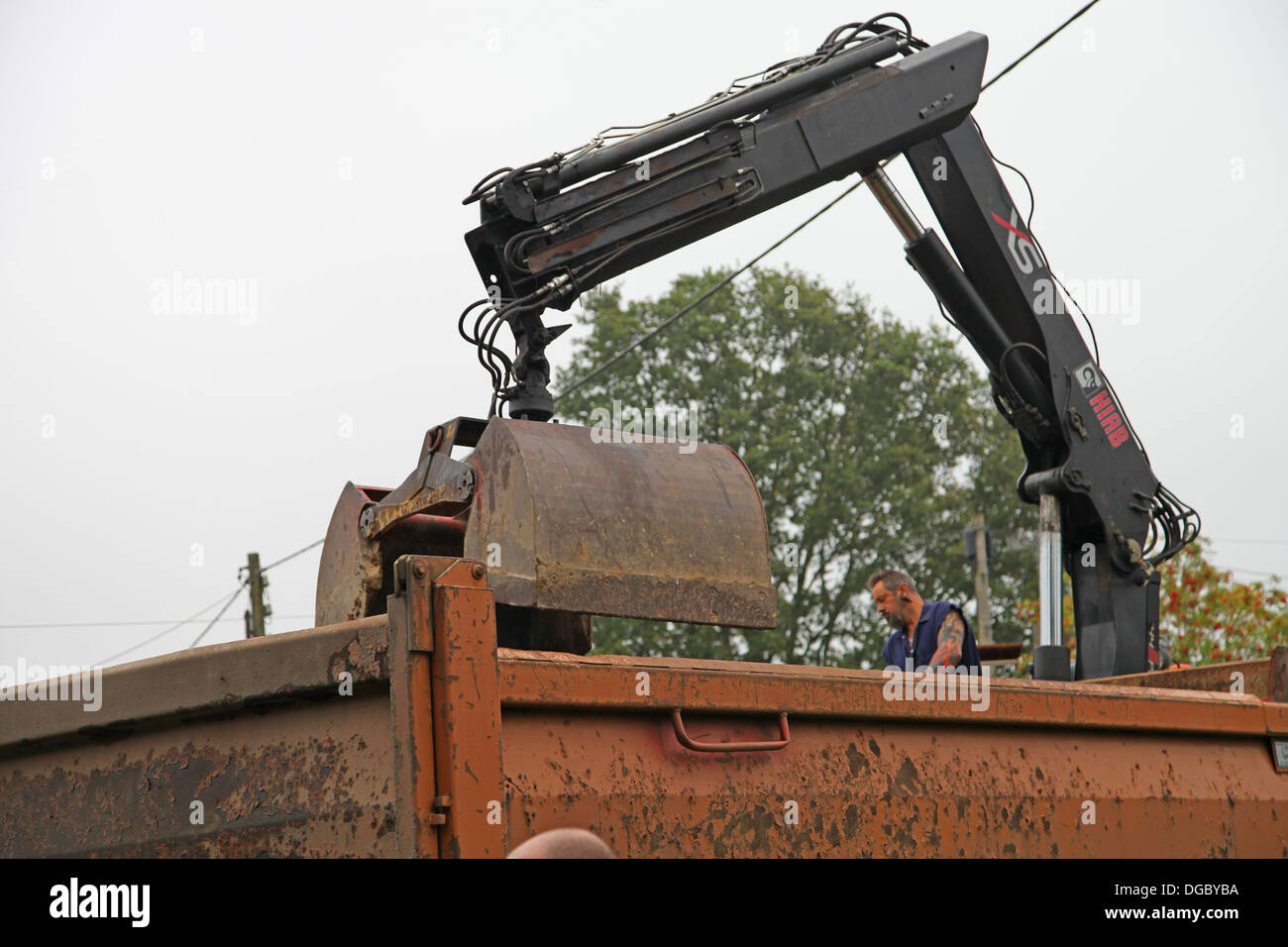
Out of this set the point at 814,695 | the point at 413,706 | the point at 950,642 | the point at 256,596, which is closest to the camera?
the point at 413,706

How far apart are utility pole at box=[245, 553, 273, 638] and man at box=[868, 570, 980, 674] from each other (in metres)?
17.1

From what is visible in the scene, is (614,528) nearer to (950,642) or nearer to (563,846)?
(563,846)

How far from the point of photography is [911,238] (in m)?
6.00

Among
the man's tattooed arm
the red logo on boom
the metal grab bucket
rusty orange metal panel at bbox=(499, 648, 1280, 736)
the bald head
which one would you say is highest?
the red logo on boom

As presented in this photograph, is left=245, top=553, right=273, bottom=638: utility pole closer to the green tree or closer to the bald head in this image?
the green tree

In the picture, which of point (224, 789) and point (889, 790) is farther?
point (889, 790)

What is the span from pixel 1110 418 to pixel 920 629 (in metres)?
1.34

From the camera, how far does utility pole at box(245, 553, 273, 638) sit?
2184cm

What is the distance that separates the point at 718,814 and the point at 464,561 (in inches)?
29.9

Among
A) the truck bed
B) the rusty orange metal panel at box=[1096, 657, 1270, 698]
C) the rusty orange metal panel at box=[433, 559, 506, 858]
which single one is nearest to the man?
the rusty orange metal panel at box=[1096, 657, 1270, 698]

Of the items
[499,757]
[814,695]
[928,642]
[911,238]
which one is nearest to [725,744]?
[814,695]

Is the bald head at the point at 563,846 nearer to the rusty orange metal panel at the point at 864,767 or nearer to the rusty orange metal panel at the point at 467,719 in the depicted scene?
the rusty orange metal panel at the point at 467,719
